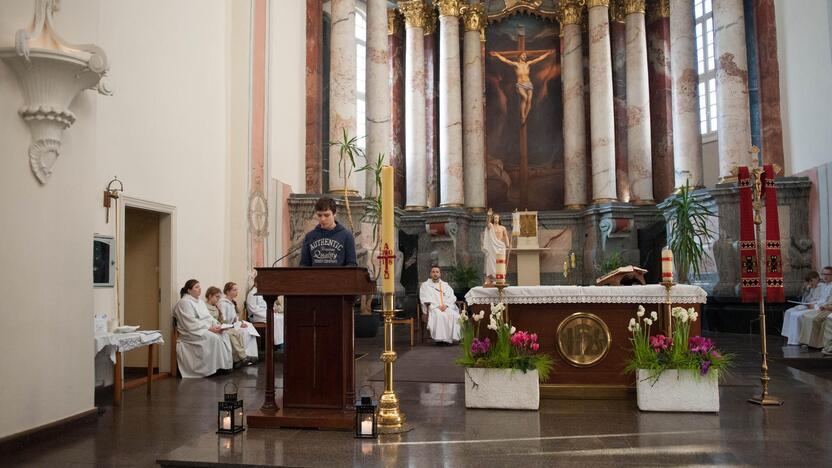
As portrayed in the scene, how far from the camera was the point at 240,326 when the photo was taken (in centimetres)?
1004

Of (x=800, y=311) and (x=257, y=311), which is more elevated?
(x=257, y=311)

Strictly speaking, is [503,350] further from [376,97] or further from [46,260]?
[376,97]

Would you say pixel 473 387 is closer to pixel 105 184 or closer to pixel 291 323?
pixel 291 323

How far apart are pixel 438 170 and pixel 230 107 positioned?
8263 millimetres

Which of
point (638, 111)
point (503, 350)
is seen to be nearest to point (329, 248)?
point (503, 350)

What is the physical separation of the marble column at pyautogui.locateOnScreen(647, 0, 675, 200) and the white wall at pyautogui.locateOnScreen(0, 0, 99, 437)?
15413 millimetres

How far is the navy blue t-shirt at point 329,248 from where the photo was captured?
596cm

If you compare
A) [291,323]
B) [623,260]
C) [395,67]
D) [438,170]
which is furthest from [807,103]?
[291,323]

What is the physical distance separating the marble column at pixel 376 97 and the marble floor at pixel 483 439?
9.55 meters

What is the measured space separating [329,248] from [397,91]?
1412cm

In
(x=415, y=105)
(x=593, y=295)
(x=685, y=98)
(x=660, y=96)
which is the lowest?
(x=593, y=295)

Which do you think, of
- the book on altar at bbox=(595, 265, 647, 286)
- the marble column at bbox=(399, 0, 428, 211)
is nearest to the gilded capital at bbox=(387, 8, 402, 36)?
the marble column at bbox=(399, 0, 428, 211)

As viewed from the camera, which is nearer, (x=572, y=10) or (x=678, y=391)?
(x=678, y=391)

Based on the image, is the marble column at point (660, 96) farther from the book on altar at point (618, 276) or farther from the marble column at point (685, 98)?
the book on altar at point (618, 276)
